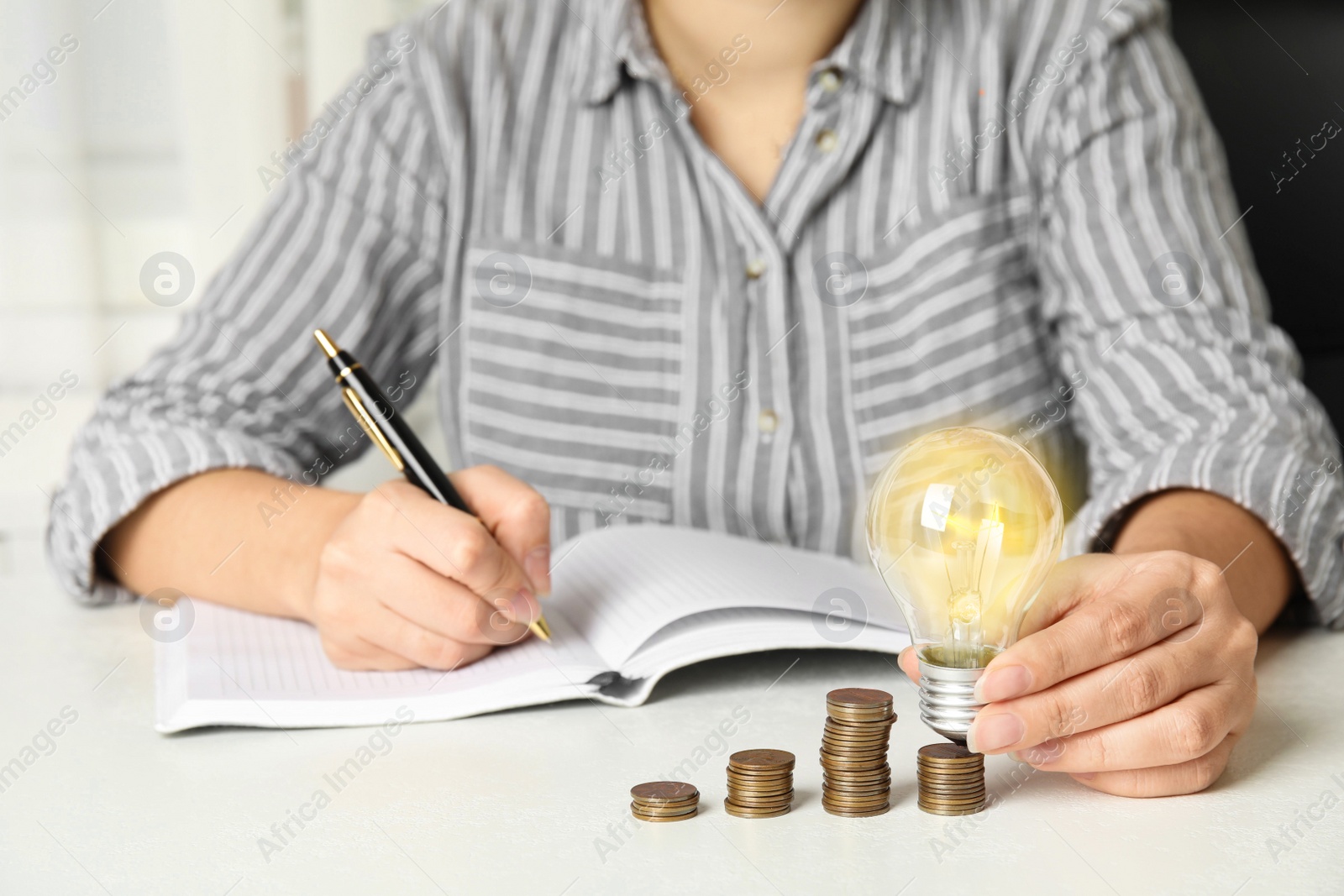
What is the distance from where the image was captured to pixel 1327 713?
0.70m

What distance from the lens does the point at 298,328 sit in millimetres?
1060

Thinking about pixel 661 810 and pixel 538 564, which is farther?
pixel 538 564

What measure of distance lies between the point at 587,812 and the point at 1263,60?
1209 mm

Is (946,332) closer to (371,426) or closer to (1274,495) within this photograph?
(1274,495)

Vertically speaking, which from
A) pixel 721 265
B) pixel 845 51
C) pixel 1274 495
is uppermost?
pixel 845 51

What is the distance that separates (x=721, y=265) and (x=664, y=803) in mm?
632

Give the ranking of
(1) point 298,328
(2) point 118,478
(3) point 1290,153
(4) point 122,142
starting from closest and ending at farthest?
1. (2) point 118,478
2. (1) point 298,328
3. (3) point 1290,153
4. (4) point 122,142

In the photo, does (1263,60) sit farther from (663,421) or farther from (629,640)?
(629,640)

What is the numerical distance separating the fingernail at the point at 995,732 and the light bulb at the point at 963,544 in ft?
0.04

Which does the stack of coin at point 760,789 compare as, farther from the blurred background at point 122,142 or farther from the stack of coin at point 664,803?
the blurred background at point 122,142

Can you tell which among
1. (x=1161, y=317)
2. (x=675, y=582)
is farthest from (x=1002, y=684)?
(x=1161, y=317)

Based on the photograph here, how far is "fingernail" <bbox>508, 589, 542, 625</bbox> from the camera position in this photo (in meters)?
0.75

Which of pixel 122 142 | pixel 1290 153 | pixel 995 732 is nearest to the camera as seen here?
pixel 995 732

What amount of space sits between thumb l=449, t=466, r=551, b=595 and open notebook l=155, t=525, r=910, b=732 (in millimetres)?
54
